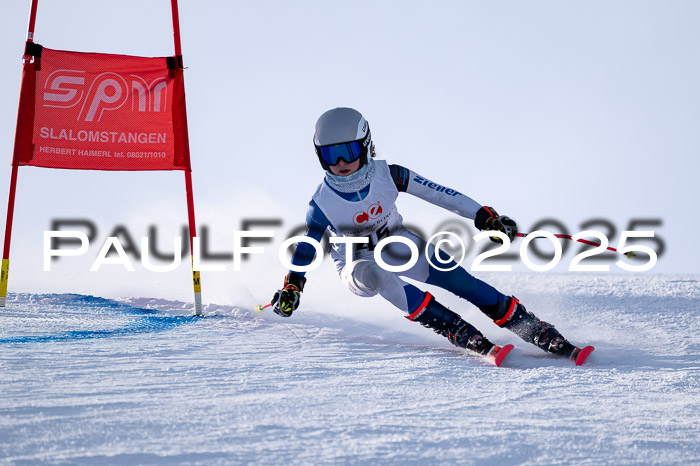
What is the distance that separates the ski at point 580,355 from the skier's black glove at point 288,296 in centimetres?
154

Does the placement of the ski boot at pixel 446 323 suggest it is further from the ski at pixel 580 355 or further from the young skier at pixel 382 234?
the ski at pixel 580 355

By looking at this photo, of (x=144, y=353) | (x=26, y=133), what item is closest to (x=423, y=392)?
(x=144, y=353)

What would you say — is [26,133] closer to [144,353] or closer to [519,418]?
[144,353]

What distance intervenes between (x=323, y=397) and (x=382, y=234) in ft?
5.49

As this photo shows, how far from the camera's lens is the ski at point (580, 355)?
11.8 feet

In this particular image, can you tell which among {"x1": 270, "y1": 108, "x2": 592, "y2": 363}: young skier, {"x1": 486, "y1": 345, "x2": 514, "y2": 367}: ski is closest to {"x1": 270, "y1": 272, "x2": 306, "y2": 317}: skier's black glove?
{"x1": 270, "y1": 108, "x2": 592, "y2": 363}: young skier

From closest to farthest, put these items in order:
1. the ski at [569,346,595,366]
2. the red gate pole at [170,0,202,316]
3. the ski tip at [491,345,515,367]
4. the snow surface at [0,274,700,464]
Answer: the snow surface at [0,274,700,464]
the ski tip at [491,345,515,367]
the ski at [569,346,595,366]
the red gate pole at [170,0,202,316]

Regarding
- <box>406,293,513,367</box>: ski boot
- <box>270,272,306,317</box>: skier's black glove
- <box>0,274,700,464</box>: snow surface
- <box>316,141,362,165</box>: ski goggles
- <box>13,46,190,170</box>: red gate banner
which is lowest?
<box>0,274,700,464</box>: snow surface

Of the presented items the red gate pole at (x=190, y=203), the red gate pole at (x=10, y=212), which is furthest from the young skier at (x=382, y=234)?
the red gate pole at (x=10, y=212)

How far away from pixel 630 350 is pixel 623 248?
2.07ft

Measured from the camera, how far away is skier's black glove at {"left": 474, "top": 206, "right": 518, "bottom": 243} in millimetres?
3855

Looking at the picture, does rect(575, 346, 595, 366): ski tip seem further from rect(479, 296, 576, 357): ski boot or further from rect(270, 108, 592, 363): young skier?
rect(479, 296, 576, 357): ski boot

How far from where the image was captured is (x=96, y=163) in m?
5.43

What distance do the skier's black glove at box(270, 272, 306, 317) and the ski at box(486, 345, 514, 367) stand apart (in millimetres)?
1079
